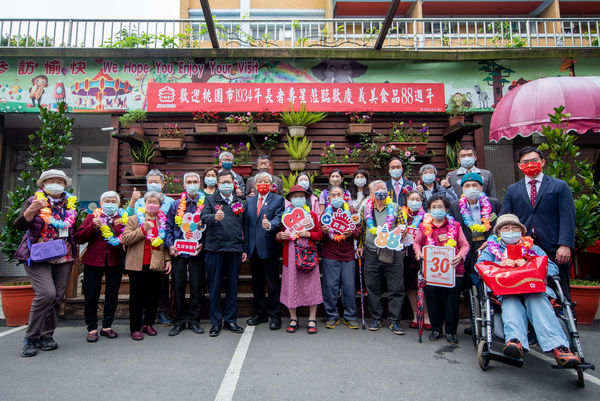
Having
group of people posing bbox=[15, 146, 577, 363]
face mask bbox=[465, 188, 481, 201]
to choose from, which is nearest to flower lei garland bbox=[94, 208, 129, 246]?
group of people posing bbox=[15, 146, 577, 363]

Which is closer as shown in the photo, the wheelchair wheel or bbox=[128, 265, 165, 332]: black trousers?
the wheelchair wheel

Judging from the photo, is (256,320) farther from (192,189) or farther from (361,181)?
(361,181)

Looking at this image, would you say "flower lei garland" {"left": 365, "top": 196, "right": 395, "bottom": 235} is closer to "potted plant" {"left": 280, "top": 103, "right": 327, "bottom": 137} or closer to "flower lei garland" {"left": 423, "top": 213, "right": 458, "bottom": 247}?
"flower lei garland" {"left": 423, "top": 213, "right": 458, "bottom": 247}

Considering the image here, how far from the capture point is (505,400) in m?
2.61

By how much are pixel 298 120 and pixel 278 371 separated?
517 cm

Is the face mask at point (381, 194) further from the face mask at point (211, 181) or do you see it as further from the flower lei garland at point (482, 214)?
the face mask at point (211, 181)

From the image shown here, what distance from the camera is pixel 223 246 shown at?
422 cm

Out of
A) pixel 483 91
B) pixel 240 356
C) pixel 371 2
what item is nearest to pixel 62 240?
pixel 240 356

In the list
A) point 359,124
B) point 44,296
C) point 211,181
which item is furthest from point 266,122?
point 44,296

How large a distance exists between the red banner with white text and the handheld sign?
4433 mm

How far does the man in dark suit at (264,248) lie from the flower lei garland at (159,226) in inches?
40.5

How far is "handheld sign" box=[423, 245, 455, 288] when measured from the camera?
3.77 m

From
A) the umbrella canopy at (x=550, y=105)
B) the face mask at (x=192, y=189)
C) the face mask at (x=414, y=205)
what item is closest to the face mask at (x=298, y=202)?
the face mask at (x=192, y=189)

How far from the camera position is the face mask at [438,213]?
406 centimetres
